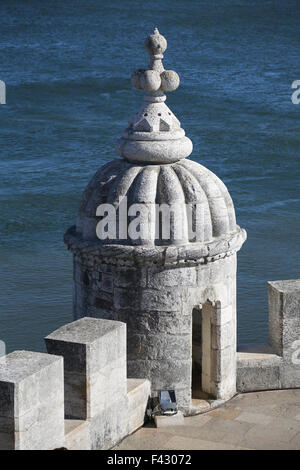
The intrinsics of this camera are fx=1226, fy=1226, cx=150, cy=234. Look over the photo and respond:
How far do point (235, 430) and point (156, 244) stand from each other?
2552 millimetres

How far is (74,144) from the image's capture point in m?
53.0

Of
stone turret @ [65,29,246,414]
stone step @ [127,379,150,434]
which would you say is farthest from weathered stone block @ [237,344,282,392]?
stone step @ [127,379,150,434]

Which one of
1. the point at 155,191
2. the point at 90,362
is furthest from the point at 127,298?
the point at 90,362

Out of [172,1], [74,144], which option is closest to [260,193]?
[74,144]

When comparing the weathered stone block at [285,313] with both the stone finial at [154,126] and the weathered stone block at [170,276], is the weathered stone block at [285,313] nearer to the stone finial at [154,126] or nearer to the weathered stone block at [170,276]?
the weathered stone block at [170,276]

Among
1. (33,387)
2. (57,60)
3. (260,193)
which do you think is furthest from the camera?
(57,60)

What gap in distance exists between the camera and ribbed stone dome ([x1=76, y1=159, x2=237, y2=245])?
1542cm

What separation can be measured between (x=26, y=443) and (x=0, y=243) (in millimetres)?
25783

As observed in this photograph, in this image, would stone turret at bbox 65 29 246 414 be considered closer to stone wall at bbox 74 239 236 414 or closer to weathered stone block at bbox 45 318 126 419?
stone wall at bbox 74 239 236 414

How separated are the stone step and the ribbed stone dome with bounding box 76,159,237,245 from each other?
1.81m

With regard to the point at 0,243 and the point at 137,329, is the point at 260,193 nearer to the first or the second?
the point at 0,243

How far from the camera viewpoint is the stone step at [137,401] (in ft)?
50.1

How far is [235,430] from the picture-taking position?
1548cm

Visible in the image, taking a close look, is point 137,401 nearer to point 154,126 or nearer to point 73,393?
point 73,393
